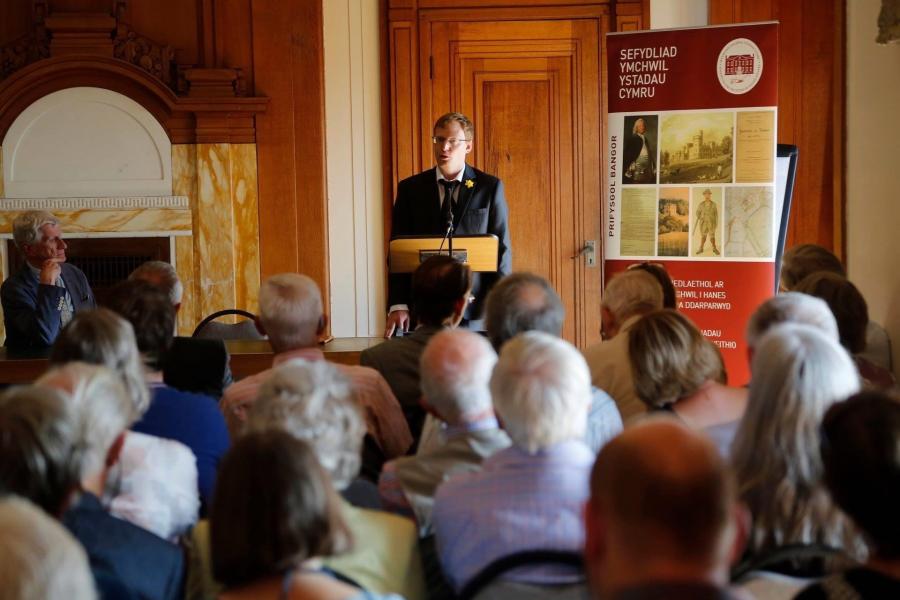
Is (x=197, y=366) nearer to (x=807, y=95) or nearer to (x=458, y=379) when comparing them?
(x=458, y=379)

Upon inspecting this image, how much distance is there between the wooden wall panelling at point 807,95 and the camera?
6.92 m

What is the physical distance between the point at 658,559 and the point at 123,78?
20.9ft

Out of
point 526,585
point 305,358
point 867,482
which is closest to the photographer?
point 867,482

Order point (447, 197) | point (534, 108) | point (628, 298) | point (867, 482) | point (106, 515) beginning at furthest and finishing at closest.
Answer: point (534, 108) < point (447, 197) < point (628, 298) < point (106, 515) < point (867, 482)

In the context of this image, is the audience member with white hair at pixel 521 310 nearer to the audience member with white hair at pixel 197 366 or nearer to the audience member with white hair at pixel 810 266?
the audience member with white hair at pixel 197 366

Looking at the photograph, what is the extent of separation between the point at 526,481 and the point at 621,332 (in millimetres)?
1536

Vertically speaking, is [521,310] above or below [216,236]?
below

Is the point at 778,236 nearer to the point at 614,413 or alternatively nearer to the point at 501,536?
the point at 614,413

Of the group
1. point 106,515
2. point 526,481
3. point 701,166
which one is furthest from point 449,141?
point 106,515

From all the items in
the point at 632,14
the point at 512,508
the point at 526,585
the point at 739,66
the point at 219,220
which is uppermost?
the point at 632,14

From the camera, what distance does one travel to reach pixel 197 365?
354 cm

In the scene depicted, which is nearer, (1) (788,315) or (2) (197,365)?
(1) (788,315)

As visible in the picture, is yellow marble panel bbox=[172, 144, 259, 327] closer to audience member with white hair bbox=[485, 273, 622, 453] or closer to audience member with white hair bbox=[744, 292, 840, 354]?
audience member with white hair bbox=[485, 273, 622, 453]

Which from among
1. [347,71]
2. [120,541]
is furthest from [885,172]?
[120,541]
